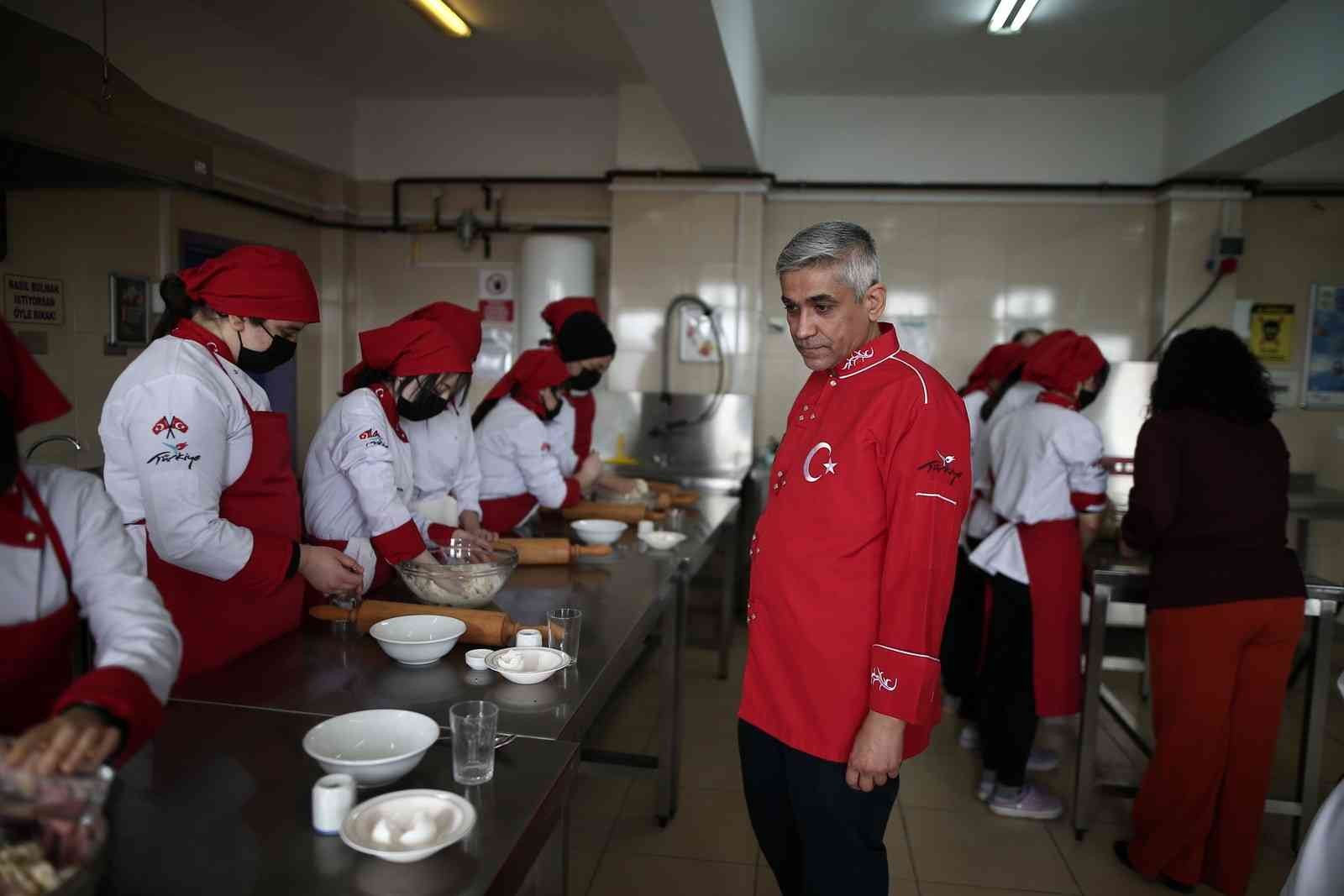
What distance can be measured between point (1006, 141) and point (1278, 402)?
218 cm

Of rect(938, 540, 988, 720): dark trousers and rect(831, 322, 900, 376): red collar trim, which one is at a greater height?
rect(831, 322, 900, 376): red collar trim

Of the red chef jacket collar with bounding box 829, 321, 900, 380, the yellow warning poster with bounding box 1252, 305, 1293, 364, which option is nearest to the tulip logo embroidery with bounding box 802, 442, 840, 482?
the red chef jacket collar with bounding box 829, 321, 900, 380

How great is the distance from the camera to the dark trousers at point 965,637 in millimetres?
3680

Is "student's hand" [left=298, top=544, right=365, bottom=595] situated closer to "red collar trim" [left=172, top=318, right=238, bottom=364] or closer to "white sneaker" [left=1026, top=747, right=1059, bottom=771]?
"red collar trim" [left=172, top=318, right=238, bottom=364]

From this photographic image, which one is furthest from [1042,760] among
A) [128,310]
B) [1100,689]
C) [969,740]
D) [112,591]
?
[128,310]

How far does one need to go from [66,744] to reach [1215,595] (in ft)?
8.61

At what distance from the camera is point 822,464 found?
5.37 feet

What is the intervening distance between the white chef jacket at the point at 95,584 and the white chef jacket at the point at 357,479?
37.3 inches

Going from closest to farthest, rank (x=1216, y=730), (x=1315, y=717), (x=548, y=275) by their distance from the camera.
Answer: (x=1216, y=730), (x=1315, y=717), (x=548, y=275)

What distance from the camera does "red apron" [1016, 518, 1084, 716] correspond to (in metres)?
2.90

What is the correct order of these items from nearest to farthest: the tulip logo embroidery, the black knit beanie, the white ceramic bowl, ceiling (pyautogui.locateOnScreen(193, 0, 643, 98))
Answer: the white ceramic bowl, the tulip logo embroidery, the black knit beanie, ceiling (pyautogui.locateOnScreen(193, 0, 643, 98))

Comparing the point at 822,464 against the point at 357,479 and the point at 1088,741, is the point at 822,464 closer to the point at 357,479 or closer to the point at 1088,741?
the point at 357,479

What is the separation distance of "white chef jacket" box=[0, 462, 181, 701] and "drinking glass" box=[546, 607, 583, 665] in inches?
28.5

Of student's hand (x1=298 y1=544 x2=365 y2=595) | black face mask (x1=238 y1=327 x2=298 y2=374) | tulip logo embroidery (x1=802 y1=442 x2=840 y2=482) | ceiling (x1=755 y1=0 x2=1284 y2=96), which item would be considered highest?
ceiling (x1=755 y1=0 x2=1284 y2=96)
